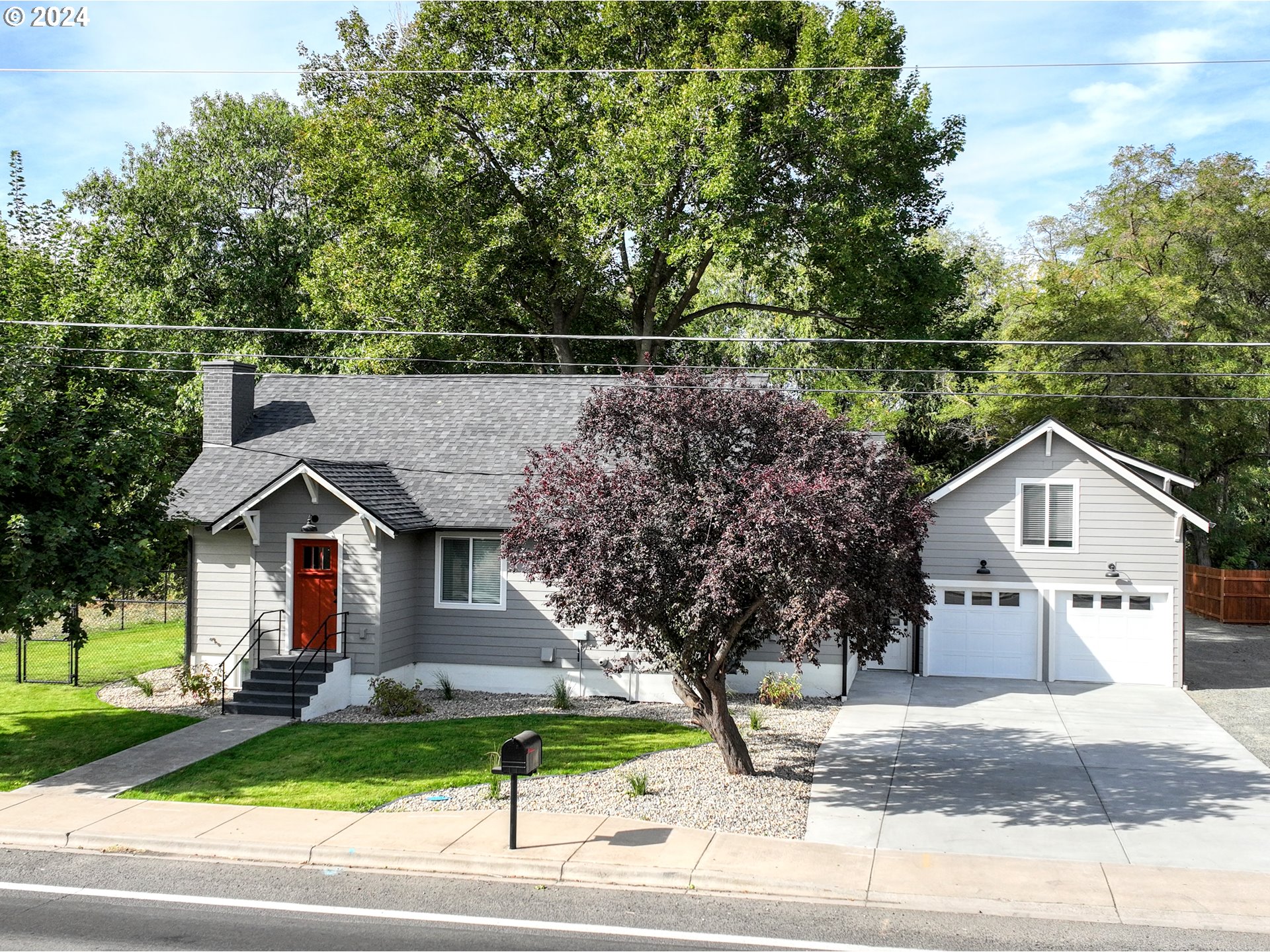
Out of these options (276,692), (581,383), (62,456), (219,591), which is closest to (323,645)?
(276,692)

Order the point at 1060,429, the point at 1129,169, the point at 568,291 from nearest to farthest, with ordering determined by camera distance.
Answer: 1. the point at 1060,429
2. the point at 568,291
3. the point at 1129,169

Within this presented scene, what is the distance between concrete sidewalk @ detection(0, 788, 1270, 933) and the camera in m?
9.66

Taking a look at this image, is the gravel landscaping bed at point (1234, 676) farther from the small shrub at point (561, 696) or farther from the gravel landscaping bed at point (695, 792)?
the small shrub at point (561, 696)

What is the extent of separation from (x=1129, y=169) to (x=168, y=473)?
33.2 m

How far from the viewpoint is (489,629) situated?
64.1 feet

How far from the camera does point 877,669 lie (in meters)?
22.6

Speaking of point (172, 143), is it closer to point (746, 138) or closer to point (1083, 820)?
point (746, 138)

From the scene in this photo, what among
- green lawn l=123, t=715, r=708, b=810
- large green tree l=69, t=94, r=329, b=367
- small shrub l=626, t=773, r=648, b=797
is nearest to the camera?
small shrub l=626, t=773, r=648, b=797

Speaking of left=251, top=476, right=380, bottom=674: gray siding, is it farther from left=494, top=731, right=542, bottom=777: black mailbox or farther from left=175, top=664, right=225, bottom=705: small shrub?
left=494, top=731, right=542, bottom=777: black mailbox

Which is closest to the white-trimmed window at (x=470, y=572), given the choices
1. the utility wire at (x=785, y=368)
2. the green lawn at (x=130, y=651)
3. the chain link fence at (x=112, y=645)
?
the chain link fence at (x=112, y=645)

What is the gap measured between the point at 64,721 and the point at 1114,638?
19.8 m

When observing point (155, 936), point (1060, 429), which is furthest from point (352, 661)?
point (1060, 429)

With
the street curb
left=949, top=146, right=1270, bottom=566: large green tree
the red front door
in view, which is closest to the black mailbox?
the street curb

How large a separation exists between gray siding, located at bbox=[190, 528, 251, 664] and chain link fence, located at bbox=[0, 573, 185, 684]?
1.09 m
